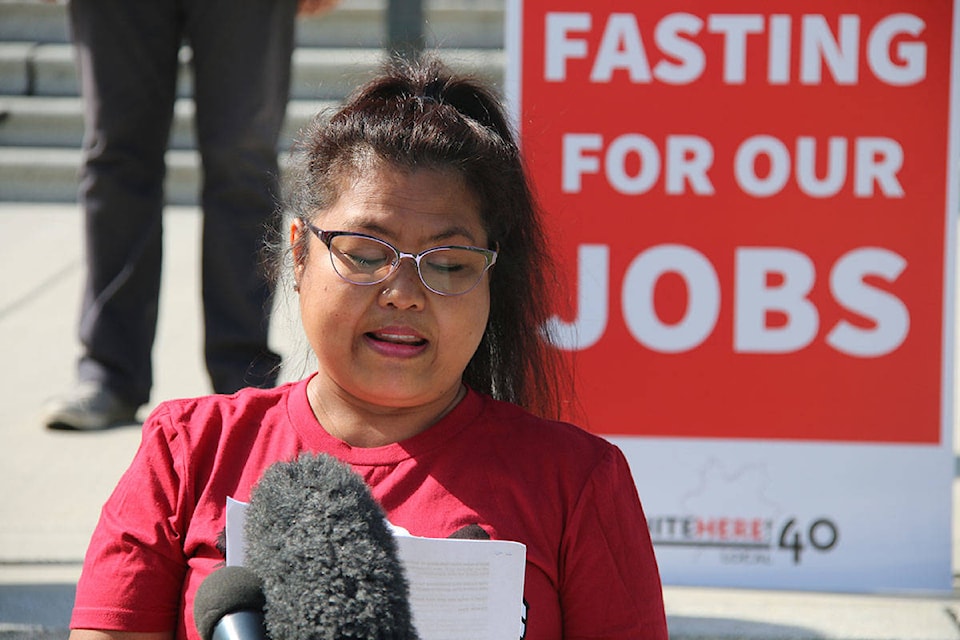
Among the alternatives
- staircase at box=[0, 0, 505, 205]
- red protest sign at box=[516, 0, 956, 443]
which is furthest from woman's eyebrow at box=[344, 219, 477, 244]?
staircase at box=[0, 0, 505, 205]

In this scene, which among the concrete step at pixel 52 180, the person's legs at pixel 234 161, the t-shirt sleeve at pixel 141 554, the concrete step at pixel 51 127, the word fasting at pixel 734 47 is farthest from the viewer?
the concrete step at pixel 51 127

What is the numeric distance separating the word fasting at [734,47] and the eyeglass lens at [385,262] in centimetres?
124

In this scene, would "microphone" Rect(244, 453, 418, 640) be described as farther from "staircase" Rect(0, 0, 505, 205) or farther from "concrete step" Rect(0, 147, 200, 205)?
"concrete step" Rect(0, 147, 200, 205)

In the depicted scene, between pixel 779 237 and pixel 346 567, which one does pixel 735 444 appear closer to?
pixel 779 237

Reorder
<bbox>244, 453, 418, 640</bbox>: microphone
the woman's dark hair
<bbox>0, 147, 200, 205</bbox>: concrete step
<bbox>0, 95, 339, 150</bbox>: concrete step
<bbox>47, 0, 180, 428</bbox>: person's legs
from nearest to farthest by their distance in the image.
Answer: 1. <bbox>244, 453, 418, 640</bbox>: microphone
2. the woman's dark hair
3. <bbox>47, 0, 180, 428</bbox>: person's legs
4. <bbox>0, 147, 200, 205</bbox>: concrete step
5. <bbox>0, 95, 339, 150</bbox>: concrete step

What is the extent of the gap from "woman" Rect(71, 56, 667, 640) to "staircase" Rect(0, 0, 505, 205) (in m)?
4.84

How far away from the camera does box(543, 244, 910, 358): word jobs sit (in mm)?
2932

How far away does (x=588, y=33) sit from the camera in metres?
2.94

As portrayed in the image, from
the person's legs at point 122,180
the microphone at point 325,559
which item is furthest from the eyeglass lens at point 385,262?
the person's legs at point 122,180

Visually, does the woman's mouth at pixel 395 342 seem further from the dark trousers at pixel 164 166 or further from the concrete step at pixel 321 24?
the concrete step at pixel 321 24

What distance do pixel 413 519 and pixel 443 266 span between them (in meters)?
0.33

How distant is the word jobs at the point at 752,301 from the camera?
2.93 metres

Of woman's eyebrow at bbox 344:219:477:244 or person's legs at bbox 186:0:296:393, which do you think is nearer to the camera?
woman's eyebrow at bbox 344:219:477:244

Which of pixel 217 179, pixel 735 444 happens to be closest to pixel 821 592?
pixel 735 444
